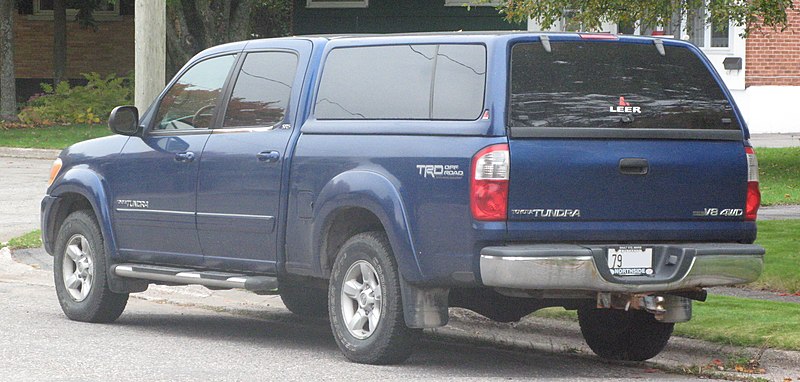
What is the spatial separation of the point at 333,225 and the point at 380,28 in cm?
2576

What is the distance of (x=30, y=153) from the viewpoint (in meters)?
27.5

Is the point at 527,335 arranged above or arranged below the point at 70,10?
below

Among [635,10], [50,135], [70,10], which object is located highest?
[70,10]

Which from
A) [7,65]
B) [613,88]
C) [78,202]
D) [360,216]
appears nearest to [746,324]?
[613,88]

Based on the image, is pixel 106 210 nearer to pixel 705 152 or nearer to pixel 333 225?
pixel 333 225

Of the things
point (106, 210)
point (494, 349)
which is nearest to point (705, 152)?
point (494, 349)

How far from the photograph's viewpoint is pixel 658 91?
8.27 meters

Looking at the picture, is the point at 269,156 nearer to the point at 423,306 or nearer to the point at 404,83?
the point at 404,83

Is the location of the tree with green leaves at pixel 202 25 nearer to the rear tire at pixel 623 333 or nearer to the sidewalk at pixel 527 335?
the sidewalk at pixel 527 335

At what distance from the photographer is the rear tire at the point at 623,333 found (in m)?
8.96

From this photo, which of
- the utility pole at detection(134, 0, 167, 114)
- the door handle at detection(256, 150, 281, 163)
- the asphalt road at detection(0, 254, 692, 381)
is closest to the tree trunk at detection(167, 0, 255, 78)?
the utility pole at detection(134, 0, 167, 114)

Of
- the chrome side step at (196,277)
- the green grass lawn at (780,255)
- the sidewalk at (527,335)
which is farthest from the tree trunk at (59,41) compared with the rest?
the chrome side step at (196,277)

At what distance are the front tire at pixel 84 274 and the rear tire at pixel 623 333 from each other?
3.40 meters

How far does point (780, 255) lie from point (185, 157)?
Result: 5726 millimetres
